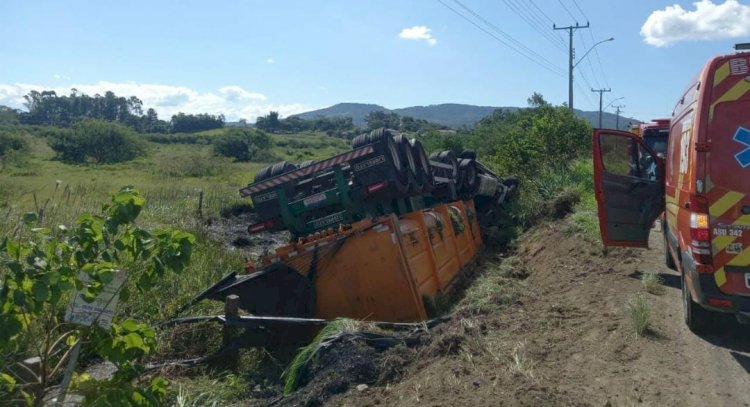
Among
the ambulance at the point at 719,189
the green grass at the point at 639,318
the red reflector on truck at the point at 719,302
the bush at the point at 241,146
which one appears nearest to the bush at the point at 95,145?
the bush at the point at 241,146

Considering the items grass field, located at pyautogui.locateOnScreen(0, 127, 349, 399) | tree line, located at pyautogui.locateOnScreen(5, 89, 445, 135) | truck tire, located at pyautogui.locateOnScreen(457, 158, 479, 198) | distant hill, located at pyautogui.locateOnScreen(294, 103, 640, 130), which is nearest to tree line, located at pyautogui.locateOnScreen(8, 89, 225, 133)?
tree line, located at pyautogui.locateOnScreen(5, 89, 445, 135)

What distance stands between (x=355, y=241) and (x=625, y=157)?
143 inches

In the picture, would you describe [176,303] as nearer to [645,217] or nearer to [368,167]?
[368,167]

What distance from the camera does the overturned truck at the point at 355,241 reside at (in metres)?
7.39

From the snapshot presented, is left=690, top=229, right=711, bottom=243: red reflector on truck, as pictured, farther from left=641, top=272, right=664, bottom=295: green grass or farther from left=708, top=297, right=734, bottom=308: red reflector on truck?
left=641, top=272, right=664, bottom=295: green grass

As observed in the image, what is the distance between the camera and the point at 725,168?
5203 millimetres

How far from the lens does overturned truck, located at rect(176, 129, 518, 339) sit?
7391 millimetres

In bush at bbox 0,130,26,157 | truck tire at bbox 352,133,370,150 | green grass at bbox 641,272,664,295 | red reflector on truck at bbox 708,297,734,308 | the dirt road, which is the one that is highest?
bush at bbox 0,130,26,157

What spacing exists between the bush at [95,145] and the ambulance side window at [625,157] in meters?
51.7

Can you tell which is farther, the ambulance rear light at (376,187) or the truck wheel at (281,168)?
the truck wheel at (281,168)

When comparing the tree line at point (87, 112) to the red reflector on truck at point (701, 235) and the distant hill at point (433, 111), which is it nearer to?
the distant hill at point (433, 111)

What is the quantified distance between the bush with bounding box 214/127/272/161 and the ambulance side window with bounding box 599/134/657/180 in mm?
49460

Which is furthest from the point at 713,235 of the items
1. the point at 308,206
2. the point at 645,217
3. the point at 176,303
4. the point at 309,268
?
the point at 176,303

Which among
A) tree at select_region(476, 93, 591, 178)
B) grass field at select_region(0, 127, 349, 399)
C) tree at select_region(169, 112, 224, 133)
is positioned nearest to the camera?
grass field at select_region(0, 127, 349, 399)
